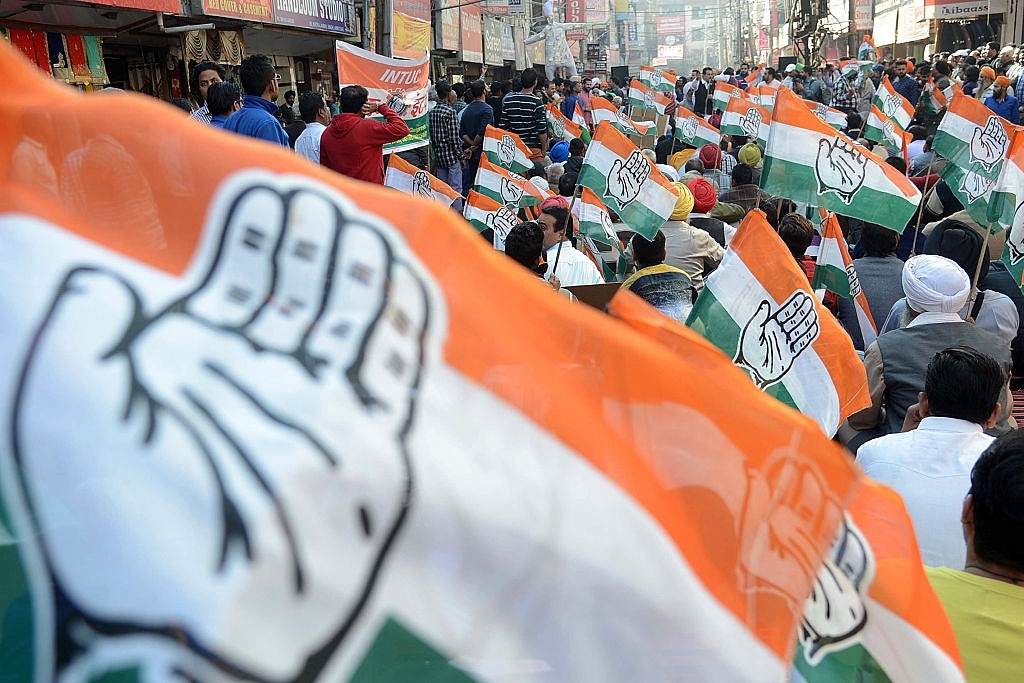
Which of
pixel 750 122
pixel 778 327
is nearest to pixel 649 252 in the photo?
pixel 778 327

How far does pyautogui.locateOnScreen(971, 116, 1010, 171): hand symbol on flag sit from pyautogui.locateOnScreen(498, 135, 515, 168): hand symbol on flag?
3.86 m

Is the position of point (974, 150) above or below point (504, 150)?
above

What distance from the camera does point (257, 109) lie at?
4832 mm

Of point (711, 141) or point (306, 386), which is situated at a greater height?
point (306, 386)

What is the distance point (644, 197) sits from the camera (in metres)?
5.78

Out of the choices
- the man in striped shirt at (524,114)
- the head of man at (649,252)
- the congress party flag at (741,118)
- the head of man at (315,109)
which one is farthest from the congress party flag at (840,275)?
the congress party flag at (741,118)

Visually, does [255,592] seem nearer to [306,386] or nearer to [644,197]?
[306,386]

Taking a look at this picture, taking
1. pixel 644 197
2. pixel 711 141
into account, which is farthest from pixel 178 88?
pixel 644 197

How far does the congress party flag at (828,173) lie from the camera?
16.6 ft

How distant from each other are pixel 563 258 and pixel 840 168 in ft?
4.81

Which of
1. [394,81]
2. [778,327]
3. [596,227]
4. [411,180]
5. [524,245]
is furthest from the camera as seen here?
[394,81]

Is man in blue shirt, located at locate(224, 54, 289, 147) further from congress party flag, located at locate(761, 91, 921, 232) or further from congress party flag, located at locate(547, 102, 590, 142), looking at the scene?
congress party flag, located at locate(547, 102, 590, 142)

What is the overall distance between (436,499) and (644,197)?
4895 millimetres

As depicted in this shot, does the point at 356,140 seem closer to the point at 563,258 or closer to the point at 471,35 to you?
the point at 563,258
